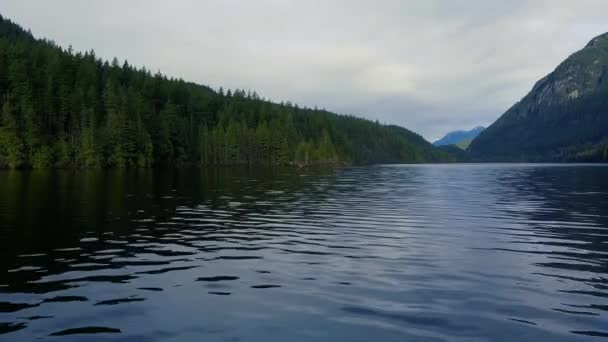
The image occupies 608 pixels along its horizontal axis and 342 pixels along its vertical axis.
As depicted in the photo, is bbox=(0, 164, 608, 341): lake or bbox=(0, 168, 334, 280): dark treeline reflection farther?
bbox=(0, 168, 334, 280): dark treeline reflection

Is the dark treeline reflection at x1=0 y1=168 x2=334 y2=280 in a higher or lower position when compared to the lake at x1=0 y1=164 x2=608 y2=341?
higher

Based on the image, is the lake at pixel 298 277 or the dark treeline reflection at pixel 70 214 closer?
the lake at pixel 298 277

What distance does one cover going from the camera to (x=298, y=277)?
55.5ft

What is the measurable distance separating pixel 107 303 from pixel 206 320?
3449mm

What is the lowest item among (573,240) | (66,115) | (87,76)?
(573,240)

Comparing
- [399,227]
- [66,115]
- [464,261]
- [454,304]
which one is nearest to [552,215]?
[399,227]

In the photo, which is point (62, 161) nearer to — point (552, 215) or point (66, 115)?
point (66, 115)

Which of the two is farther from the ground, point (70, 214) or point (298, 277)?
point (70, 214)

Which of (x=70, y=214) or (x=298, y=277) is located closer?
(x=298, y=277)

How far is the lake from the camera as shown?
11828 mm

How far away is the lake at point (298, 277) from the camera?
1183 cm

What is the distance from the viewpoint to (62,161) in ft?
434

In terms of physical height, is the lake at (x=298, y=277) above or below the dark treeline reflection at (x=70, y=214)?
below

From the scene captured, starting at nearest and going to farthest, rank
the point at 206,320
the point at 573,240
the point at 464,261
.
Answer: the point at 206,320
the point at 464,261
the point at 573,240
